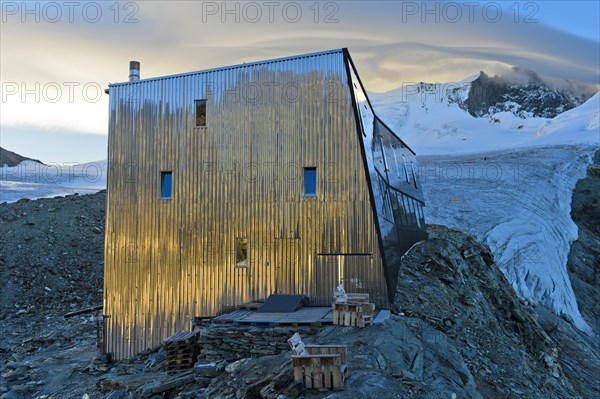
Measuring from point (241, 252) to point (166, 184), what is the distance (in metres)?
3.76

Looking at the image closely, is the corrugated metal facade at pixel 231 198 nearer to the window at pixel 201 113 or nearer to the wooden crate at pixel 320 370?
the window at pixel 201 113

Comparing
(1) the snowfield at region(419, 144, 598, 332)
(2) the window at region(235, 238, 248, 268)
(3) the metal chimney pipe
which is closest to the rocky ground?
(2) the window at region(235, 238, 248, 268)

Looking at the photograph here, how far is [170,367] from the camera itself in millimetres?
Result: 13461

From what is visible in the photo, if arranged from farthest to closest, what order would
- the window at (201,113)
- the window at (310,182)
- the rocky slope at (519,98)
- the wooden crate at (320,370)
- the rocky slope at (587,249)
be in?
the rocky slope at (519,98) < the rocky slope at (587,249) < the window at (201,113) < the window at (310,182) < the wooden crate at (320,370)

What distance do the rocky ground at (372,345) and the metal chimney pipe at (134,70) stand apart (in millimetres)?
10035

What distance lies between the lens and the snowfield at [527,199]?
31484mm

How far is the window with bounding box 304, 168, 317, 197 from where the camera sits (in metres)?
15.5

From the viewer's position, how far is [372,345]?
10.6 m

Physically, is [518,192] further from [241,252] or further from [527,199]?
[241,252]

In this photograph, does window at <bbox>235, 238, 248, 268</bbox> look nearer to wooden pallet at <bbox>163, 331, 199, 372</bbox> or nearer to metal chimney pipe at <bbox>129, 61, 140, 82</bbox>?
wooden pallet at <bbox>163, 331, 199, 372</bbox>

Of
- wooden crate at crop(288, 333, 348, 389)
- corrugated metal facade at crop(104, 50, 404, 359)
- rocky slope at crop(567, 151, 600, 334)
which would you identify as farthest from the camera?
rocky slope at crop(567, 151, 600, 334)

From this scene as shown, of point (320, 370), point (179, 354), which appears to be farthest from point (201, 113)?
point (320, 370)

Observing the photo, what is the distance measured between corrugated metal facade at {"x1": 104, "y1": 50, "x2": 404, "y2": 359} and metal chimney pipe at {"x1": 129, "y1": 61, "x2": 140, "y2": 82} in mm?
930

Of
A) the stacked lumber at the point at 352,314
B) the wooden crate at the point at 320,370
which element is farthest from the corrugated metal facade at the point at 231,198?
the wooden crate at the point at 320,370
